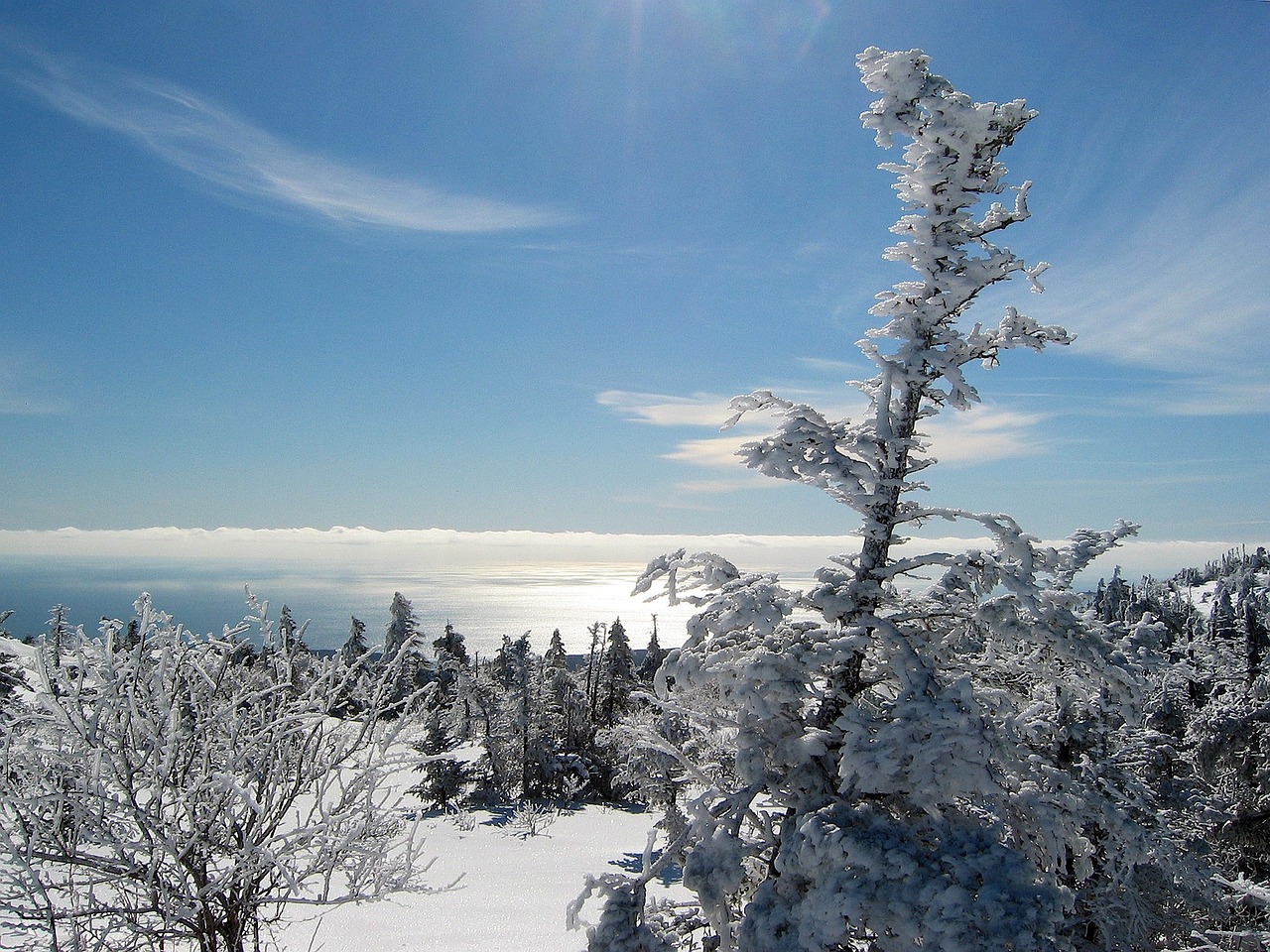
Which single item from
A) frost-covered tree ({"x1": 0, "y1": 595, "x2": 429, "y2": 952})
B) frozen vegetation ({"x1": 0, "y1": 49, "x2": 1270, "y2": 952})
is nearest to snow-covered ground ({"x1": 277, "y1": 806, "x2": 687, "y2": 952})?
frost-covered tree ({"x1": 0, "y1": 595, "x2": 429, "y2": 952})

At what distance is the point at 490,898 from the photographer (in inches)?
→ 923

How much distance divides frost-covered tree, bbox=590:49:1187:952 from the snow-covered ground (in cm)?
740

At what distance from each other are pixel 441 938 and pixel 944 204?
21.7 metres

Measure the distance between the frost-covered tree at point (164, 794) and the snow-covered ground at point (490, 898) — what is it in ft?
5.26

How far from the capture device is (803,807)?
616 cm

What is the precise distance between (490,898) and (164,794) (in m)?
17.9

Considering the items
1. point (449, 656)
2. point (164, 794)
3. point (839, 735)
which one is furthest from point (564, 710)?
point (839, 735)

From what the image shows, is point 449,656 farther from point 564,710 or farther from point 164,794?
point 164,794

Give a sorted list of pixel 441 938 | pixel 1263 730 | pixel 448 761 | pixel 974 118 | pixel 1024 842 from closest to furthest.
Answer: pixel 974 118
pixel 1024 842
pixel 441 938
pixel 1263 730
pixel 448 761

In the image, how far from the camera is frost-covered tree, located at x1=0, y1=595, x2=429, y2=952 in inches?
294

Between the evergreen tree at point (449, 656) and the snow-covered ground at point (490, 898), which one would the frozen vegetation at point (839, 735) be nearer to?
the snow-covered ground at point (490, 898)

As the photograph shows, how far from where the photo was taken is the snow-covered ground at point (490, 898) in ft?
61.3

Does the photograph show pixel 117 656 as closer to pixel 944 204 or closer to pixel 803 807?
pixel 803 807

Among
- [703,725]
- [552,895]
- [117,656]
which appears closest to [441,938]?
[552,895]
